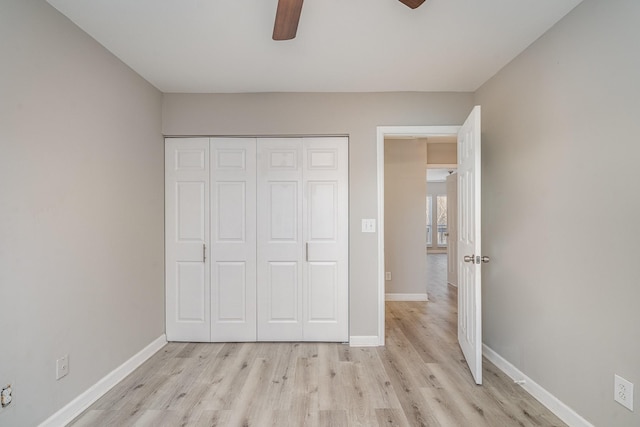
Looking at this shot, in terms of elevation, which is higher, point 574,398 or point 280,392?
point 574,398

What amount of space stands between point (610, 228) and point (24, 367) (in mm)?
3176

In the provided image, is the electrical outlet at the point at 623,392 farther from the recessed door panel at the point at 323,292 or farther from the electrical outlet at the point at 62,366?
the electrical outlet at the point at 62,366

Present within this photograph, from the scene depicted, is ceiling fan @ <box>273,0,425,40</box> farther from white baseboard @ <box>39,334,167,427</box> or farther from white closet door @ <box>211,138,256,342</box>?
white baseboard @ <box>39,334,167,427</box>

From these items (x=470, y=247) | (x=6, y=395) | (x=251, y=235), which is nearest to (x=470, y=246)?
(x=470, y=247)

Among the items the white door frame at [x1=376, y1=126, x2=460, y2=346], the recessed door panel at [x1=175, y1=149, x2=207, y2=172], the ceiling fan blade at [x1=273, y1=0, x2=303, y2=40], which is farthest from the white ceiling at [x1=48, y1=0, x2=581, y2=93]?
the recessed door panel at [x1=175, y1=149, x2=207, y2=172]

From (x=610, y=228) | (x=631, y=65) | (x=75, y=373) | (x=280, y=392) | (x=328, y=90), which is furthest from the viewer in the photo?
(x=328, y=90)

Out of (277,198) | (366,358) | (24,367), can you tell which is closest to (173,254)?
(277,198)

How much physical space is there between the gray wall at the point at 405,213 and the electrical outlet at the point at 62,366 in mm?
3816

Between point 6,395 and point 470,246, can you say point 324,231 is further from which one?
point 6,395

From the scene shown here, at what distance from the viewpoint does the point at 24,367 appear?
1.65 m

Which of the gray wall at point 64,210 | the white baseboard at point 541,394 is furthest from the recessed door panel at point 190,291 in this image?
the white baseboard at point 541,394

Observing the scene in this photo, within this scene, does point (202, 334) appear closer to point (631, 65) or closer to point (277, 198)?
point (277, 198)

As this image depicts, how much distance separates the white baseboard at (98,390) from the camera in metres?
1.86

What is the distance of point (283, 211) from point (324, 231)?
463 mm
